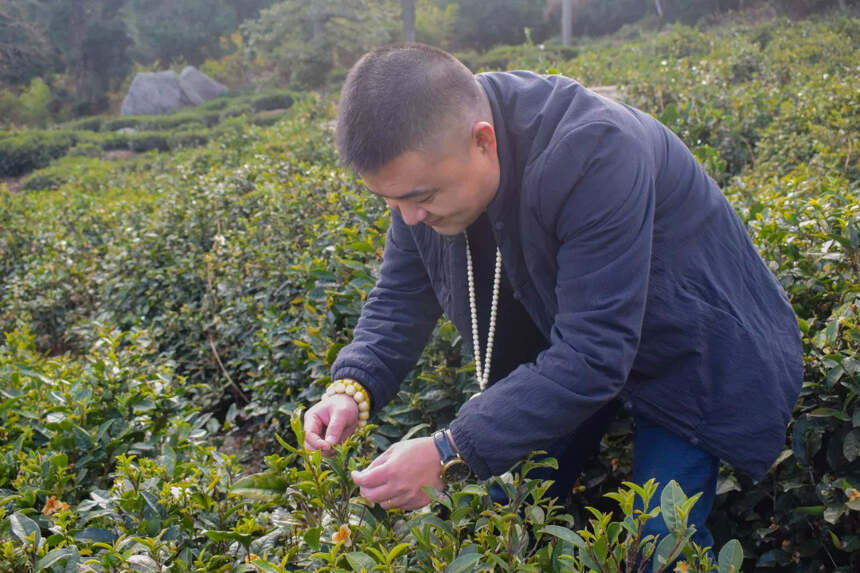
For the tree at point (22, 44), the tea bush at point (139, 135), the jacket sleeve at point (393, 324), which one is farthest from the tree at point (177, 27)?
the jacket sleeve at point (393, 324)

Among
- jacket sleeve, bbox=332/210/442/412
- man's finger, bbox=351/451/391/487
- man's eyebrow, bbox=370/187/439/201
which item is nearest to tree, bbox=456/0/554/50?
jacket sleeve, bbox=332/210/442/412

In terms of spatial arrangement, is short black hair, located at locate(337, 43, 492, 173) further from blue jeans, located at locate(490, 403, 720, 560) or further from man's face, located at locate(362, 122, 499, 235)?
blue jeans, located at locate(490, 403, 720, 560)

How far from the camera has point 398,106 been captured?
1.46m

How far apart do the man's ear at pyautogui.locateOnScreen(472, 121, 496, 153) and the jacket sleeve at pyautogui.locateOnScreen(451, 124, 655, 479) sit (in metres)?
0.15

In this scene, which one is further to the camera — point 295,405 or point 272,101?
point 272,101

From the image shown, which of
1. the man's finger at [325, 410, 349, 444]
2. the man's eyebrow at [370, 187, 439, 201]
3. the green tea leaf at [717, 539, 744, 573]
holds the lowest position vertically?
the man's finger at [325, 410, 349, 444]

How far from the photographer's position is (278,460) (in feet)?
5.24

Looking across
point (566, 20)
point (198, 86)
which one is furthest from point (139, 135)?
point (566, 20)

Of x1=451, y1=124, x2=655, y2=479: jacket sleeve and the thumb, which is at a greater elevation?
x1=451, y1=124, x2=655, y2=479: jacket sleeve

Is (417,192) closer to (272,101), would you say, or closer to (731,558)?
(731,558)

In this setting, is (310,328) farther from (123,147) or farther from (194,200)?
(123,147)

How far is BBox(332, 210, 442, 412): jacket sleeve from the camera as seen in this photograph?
1.90 m

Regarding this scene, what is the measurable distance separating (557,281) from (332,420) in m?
0.67

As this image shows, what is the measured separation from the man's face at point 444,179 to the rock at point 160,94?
25127 millimetres
